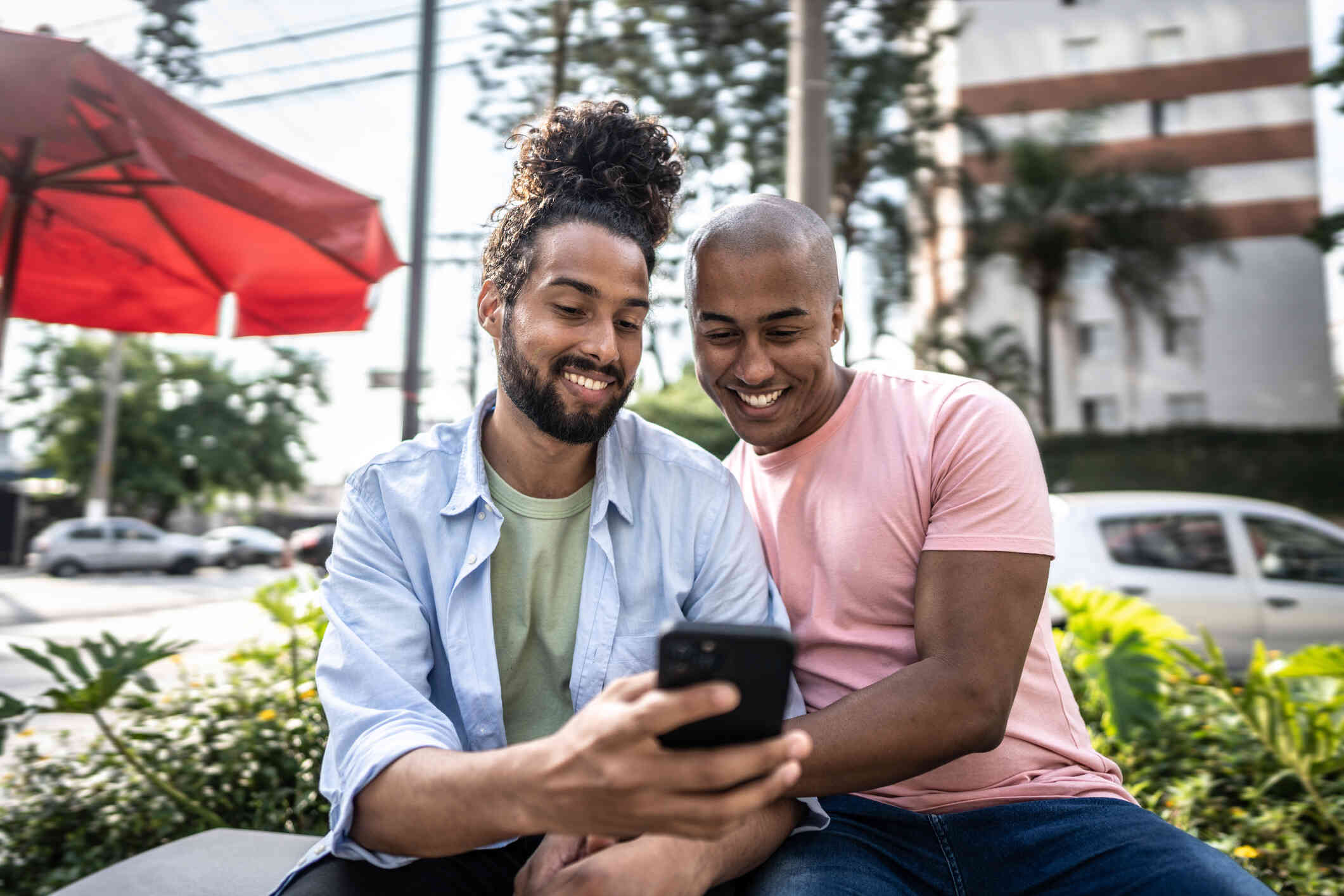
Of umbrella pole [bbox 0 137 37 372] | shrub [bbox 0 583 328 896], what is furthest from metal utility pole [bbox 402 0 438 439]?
umbrella pole [bbox 0 137 37 372]

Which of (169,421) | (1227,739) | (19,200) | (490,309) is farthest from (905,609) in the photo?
(169,421)

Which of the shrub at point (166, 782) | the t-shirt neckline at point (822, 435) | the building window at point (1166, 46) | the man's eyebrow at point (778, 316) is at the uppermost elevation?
the building window at point (1166, 46)

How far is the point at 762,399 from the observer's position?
2.28 metres

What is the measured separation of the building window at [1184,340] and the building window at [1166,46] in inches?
292

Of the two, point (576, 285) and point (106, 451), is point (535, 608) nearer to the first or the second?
point (576, 285)

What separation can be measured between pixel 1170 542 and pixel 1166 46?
82.9 ft

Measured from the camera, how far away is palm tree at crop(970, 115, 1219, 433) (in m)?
24.8

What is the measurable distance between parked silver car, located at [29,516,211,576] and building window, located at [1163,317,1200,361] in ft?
93.0

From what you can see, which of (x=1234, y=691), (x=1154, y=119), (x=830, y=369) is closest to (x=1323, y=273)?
(x=1154, y=119)

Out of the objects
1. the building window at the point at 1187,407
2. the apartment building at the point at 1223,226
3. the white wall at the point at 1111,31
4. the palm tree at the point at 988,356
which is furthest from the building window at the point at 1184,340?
the white wall at the point at 1111,31

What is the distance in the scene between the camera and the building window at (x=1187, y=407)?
86.8 ft

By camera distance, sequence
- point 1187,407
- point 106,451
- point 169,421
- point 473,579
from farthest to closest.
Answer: point 169,421 → point 1187,407 → point 106,451 → point 473,579

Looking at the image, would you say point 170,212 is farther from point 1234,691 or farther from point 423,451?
point 1234,691

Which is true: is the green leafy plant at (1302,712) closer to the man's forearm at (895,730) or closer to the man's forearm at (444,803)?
the man's forearm at (895,730)
